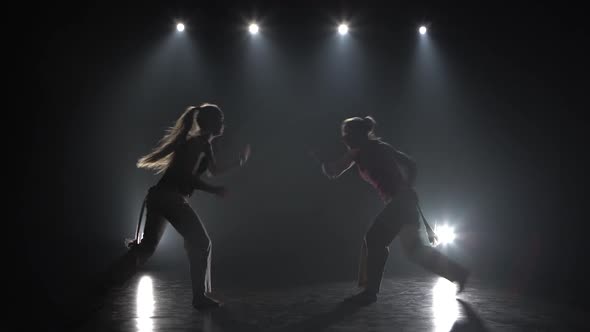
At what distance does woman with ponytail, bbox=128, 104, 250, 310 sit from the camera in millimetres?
3439

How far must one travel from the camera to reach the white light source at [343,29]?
8.49 meters

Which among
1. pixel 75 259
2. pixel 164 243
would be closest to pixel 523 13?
pixel 164 243

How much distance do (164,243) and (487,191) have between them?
19.3 ft

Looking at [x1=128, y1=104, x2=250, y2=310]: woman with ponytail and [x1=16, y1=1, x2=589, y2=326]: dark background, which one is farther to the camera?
[x1=16, y1=1, x2=589, y2=326]: dark background

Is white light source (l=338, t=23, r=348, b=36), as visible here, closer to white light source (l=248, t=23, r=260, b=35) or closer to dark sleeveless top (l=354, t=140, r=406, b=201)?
white light source (l=248, t=23, r=260, b=35)

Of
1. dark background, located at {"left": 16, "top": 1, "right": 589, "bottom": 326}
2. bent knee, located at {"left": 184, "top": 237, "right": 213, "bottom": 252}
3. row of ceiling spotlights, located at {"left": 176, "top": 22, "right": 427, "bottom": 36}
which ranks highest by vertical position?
row of ceiling spotlights, located at {"left": 176, "top": 22, "right": 427, "bottom": 36}

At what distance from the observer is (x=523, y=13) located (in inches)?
314

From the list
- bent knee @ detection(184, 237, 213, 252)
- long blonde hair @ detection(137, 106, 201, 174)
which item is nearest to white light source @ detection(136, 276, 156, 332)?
bent knee @ detection(184, 237, 213, 252)

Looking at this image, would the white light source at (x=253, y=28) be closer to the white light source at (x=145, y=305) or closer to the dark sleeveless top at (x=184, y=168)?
the white light source at (x=145, y=305)

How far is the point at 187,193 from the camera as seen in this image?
3568mm

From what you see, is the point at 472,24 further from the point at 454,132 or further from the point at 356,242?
the point at 356,242

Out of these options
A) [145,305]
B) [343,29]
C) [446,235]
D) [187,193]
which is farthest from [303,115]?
[145,305]

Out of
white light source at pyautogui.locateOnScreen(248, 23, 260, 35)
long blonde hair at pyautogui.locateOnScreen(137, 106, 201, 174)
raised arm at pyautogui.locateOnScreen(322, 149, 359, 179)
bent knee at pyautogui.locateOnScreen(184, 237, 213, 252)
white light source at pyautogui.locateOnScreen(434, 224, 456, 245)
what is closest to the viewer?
bent knee at pyautogui.locateOnScreen(184, 237, 213, 252)

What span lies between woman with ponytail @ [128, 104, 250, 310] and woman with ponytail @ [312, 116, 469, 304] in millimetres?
1141
